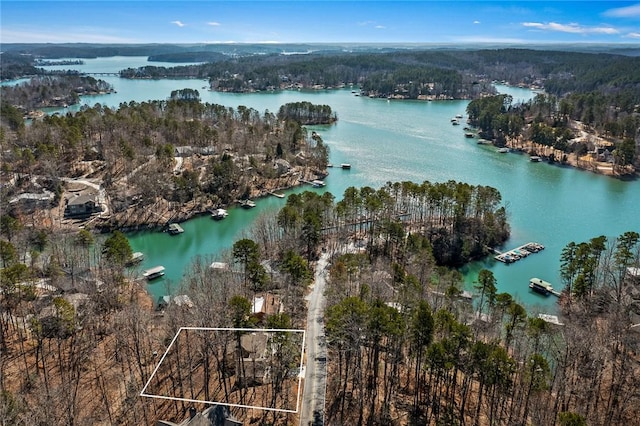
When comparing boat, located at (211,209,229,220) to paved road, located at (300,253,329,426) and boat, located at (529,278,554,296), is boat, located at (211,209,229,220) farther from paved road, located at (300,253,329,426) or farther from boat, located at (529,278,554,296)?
boat, located at (529,278,554,296)

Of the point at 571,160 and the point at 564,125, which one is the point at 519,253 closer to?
the point at 571,160

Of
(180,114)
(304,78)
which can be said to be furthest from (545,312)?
(304,78)

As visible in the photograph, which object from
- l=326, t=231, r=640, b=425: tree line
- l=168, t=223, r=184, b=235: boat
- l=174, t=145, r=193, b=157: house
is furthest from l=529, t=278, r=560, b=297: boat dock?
l=174, t=145, r=193, b=157: house

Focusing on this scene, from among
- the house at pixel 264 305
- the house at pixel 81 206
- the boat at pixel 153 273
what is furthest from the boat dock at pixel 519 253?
the house at pixel 81 206

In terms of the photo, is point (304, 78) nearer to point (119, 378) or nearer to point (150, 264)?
point (150, 264)

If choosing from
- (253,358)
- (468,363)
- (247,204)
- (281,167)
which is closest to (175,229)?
(247,204)

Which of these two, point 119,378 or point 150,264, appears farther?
point 150,264
